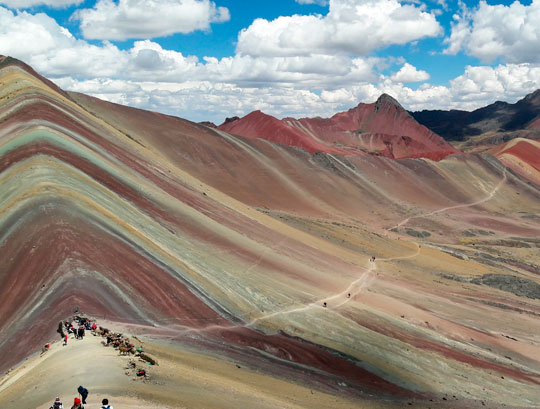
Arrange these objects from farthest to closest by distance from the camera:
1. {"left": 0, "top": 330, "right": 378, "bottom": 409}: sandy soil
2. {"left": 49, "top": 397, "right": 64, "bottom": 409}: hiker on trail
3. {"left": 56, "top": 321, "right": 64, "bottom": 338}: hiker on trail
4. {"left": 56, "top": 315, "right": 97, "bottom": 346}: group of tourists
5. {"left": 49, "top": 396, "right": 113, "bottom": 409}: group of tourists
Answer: {"left": 56, "top": 321, "right": 64, "bottom": 338}: hiker on trail
{"left": 56, "top": 315, "right": 97, "bottom": 346}: group of tourists
{"left": 0, "top": 330, "right": 378, "bottom": 409}: sandy soil
{"left": 49, "top": 397, "right": 64, "bottom": 409}: hiker on trail
{"left": 49, "top": 396, "right": 113, "bottom": 409}: group of tourists

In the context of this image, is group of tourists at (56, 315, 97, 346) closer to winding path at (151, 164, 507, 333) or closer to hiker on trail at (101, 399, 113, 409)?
winding path at (151, 164, 507, 333)

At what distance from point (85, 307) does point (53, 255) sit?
4.52 meters

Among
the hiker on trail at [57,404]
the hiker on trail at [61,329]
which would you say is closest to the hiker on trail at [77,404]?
the hiker on trail at [57,404]

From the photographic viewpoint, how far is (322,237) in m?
64.2

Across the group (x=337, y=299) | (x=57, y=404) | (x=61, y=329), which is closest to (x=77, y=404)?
(x=57, y=404)

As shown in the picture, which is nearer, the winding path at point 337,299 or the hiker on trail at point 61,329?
the hiker on trail at point 61,329

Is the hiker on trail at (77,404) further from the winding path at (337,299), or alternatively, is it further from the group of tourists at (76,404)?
the winding path at (337,299)

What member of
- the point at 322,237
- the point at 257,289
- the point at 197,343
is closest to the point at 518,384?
the point at 257,289

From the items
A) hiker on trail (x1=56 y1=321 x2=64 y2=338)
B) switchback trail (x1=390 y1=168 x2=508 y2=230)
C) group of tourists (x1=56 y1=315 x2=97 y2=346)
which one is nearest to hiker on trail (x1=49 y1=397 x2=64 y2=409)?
group of tourists (x1=56 y1=315 x2=97 y2=346)

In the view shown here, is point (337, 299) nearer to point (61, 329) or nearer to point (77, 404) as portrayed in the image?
point (61, 329)

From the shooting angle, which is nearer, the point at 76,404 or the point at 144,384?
the point at 76,404

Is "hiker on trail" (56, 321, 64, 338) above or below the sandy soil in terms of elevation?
above

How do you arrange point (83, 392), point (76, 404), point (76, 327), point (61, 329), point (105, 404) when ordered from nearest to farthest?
point (105, 404) → point (76, 404) → point (83, 392) → point (61, 329) → point (76, 327)

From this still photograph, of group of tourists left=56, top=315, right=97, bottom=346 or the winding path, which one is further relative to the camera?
the winding path
